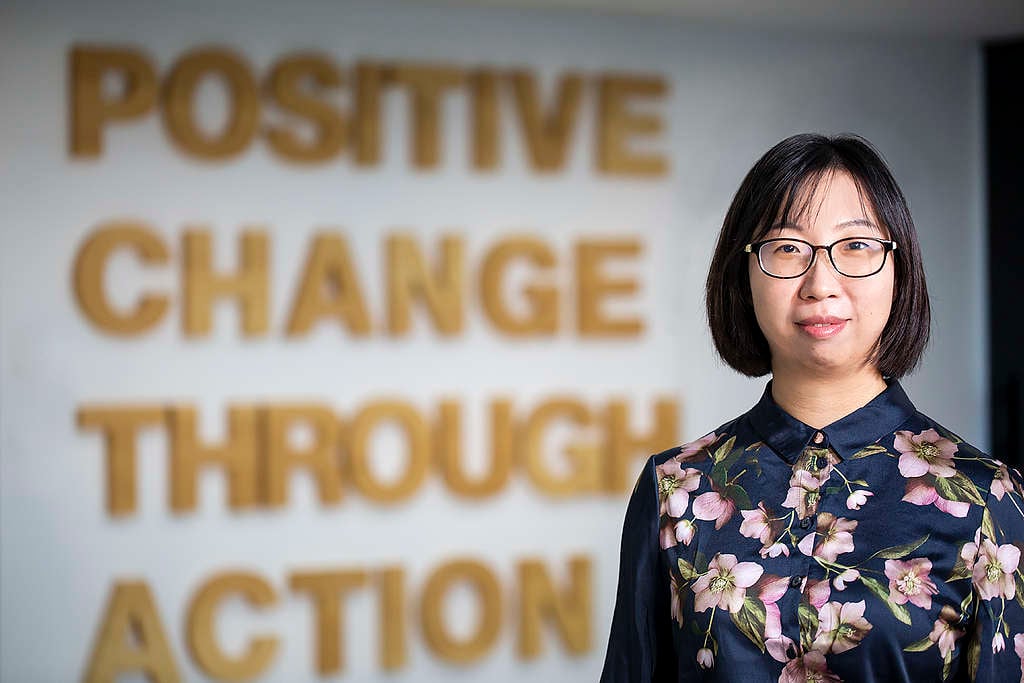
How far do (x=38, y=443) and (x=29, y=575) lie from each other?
1.33 ft

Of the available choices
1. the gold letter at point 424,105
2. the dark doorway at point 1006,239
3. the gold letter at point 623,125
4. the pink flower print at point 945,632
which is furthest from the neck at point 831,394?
the dark doorway at point 1006,239

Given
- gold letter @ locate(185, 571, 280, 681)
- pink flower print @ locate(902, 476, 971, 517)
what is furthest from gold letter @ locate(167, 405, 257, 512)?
pink flower print @ locate(902, 476, 971, 517)

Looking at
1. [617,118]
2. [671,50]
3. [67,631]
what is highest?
[671,50]

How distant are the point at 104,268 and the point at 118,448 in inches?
22.1

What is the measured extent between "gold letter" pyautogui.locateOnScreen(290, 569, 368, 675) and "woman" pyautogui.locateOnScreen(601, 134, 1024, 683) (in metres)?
2.61

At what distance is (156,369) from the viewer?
3.51m

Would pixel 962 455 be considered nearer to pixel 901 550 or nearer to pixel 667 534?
pixel 901 550

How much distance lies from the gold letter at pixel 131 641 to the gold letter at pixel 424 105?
5.44ft

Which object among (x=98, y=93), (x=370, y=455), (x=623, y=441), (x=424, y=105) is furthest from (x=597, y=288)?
(x=98, y=93)

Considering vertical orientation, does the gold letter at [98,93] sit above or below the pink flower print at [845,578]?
above

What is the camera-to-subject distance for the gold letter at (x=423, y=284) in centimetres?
370

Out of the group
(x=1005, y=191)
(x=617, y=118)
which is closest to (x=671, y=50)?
(x=617, y=118)

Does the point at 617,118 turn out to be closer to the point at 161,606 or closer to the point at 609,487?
the point at 609,487

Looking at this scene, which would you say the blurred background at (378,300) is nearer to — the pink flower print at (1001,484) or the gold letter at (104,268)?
the gold letter at (104,268)
